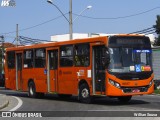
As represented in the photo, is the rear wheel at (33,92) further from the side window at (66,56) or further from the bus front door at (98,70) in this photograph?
the bus front door at (98,70)

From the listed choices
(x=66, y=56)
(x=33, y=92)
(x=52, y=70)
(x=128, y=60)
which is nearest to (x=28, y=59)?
(x=33, y=92)

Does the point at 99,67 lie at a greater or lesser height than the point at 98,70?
greater

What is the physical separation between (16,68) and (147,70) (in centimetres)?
1086

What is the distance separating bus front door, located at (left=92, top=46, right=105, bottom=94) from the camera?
19.8m

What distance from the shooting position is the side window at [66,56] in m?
22.2

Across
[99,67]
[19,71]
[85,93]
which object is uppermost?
[99,67]

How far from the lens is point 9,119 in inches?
575

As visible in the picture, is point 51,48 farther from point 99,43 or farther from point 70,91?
point 99,43

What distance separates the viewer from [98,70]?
792 inches

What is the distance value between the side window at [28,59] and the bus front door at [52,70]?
2287 millimetres

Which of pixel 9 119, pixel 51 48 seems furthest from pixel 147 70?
pixel 9 119

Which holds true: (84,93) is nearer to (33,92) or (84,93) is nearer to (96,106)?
(96,106)

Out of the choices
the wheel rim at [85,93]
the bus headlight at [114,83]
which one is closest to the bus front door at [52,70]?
the wheel rim at [85,93]

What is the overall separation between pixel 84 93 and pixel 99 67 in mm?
1697
